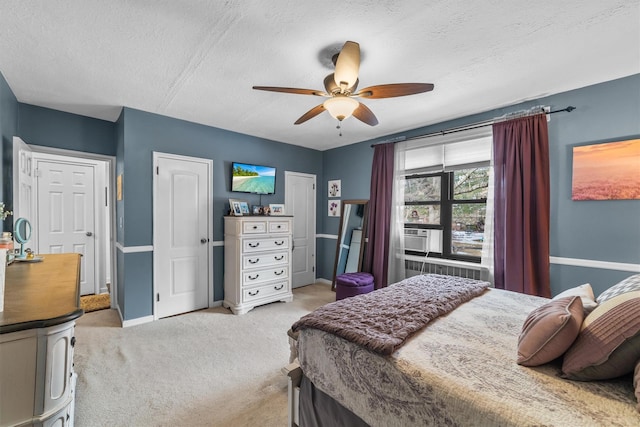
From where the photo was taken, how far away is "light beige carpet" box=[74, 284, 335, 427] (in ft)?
5.76

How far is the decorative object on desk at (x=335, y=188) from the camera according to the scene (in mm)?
4738

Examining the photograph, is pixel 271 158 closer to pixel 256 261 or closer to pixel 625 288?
pixel 256 261

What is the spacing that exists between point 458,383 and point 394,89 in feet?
5.46

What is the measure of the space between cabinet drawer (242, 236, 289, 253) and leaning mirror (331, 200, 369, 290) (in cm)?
104

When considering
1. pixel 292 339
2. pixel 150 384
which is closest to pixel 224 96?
pixel 292 339

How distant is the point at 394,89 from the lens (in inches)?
70.9

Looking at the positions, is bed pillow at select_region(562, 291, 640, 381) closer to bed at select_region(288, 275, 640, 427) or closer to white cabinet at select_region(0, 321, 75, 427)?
bed at select_region(288, 275, 640, 427)

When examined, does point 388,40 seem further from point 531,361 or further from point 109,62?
point 109,62

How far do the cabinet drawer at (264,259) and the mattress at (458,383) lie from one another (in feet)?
7.12

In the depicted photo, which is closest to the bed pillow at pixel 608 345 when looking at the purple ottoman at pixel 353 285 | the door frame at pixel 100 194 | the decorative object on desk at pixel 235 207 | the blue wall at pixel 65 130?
the purple ottoman at pixel 353 285

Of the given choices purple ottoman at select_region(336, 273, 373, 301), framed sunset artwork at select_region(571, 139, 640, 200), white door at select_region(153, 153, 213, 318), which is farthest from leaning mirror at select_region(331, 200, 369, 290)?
framed sunset artwork at select_region(571, 139, 640, 200)

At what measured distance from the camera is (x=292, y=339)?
6.21 feet

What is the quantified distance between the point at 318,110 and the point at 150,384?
2496mm

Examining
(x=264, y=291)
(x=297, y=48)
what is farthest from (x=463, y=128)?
(x=264, y=291)
